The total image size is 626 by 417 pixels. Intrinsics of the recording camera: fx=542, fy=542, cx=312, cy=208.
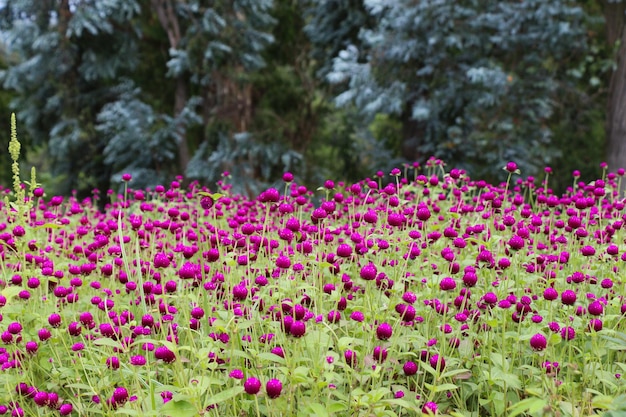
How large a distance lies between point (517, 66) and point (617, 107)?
1978 mm

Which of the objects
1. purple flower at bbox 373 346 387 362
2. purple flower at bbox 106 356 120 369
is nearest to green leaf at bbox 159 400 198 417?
purple flower at bbox 106 356 120 369

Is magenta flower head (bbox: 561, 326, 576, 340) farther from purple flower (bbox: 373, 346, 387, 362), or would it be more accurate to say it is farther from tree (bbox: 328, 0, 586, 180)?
tree (bbox: 328, 0, 586, 180)

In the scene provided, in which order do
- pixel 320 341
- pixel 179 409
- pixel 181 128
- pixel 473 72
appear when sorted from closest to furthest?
1. pixel 179 409
2. pixel 320 341
3. pixel 473 72
4. pixel 181 128

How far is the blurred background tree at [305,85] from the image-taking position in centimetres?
822

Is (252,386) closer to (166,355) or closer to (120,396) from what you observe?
(166,355)

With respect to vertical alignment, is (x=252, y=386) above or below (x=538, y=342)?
below

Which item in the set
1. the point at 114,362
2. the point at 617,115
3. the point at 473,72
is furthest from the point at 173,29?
the point at 114,362

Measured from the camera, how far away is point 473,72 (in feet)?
25.2

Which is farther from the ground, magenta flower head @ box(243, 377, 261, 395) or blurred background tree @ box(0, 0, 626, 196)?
blurred background tree @ box(0, 0, 626, 196)

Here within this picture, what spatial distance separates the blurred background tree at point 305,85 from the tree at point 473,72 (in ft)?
0.09

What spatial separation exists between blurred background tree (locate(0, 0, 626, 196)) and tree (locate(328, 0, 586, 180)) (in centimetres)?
3

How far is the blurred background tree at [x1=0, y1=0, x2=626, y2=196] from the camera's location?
8219 millimetres

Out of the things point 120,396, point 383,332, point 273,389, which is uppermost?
point 383,332

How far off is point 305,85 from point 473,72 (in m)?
4.60
